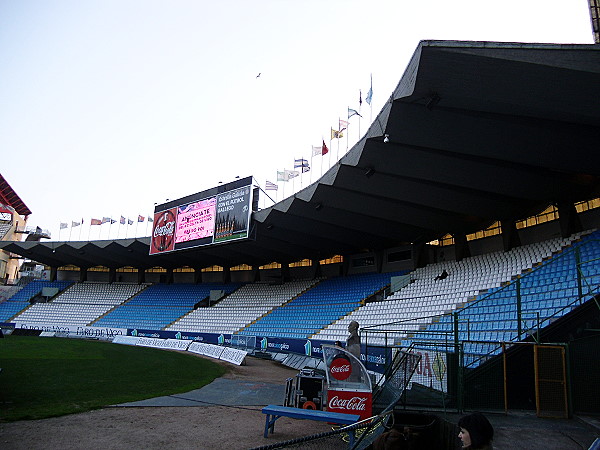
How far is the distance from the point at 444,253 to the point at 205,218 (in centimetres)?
1624

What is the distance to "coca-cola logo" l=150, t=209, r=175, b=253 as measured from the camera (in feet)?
108

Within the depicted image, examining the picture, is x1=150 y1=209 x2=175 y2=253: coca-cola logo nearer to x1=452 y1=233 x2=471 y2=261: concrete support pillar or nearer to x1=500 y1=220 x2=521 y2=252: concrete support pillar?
x1=452 y1=233 x2=471 y2=261: concrete support pillar

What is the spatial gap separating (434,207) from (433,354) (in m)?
12.2

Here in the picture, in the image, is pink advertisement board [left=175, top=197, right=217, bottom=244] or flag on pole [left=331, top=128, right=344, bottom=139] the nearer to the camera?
flag on pole [left=331, top=128, right=344, bottom=139]

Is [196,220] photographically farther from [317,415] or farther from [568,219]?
[317,415]

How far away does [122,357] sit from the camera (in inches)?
804

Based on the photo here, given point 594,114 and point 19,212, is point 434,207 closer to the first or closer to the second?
point 594,114

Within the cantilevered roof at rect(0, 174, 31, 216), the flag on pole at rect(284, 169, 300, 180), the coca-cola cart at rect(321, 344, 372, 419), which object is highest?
the cantilevered roof at rect(0, 174, 31, 216)

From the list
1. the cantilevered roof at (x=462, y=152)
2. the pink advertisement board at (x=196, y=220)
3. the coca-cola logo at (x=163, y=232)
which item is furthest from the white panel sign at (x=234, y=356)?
the coca-cola logo at (x=163, y=232)

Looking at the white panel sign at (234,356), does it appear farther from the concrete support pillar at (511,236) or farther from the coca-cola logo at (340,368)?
the concrete support pillar at (511,236)

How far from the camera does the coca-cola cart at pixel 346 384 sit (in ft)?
26.8

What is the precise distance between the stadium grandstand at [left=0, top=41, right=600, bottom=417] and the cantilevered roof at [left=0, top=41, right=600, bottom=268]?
57mm

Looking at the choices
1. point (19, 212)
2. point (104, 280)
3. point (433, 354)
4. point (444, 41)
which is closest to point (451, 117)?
point (444, 41)

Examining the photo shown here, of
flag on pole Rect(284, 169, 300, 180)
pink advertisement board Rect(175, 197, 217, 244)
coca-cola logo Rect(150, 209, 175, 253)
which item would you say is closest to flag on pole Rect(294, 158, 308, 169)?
flag on pole Rect(284, 169, 300, 180)
